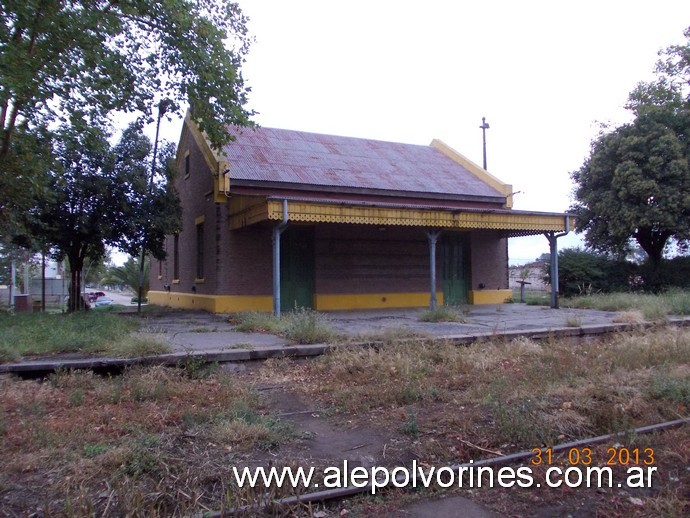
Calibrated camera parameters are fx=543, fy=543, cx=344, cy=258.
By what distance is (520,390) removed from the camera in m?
6.74

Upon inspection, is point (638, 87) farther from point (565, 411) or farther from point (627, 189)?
point (565, 411)

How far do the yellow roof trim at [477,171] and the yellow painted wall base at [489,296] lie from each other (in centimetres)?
334

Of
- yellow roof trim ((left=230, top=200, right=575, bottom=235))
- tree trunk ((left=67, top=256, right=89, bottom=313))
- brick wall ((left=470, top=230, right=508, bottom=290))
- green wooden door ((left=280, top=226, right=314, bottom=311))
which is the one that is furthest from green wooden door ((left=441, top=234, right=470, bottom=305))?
tree trunk ((left=67, top=256, right=89, bottom=313))

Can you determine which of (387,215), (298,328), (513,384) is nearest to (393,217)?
(387,215)

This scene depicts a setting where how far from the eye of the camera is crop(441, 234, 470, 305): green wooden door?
797 inches

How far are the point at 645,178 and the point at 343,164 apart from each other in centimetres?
1267

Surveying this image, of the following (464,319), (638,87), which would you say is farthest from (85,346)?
(638,87)

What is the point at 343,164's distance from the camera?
19469 millimetres

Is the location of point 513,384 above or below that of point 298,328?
below

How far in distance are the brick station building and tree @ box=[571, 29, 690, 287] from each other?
5.78m

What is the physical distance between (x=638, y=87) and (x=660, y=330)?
54.0 feet

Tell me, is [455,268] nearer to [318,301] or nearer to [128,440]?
[318,301]

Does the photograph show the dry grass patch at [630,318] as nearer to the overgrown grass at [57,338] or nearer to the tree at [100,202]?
the overgrown grass at [57,338]

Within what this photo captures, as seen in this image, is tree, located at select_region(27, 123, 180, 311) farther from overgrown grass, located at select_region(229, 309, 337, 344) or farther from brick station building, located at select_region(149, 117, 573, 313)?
overgrown grass, located at select_region(229, 309, 337, 344)
